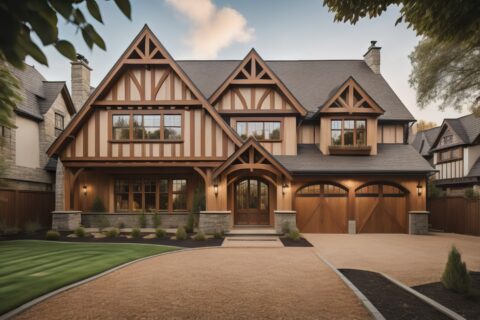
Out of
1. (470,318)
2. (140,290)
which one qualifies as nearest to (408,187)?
(470,318)

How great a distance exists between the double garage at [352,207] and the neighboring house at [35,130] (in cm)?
1652

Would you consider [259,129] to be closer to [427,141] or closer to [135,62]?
[135,62]

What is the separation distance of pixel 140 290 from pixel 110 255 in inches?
156

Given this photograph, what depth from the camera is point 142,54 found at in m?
15.0

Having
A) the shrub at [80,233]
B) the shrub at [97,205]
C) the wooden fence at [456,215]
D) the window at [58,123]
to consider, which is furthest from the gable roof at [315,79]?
the shrub at [80,233]

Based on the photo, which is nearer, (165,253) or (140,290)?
(140,290)

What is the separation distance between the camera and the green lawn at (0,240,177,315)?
19.8 ft

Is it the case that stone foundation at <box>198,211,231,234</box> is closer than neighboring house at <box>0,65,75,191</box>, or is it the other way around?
stone foundation at <box>198,211,231,234</box>

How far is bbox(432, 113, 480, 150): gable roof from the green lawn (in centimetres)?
2493

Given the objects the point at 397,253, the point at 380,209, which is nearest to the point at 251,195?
the point at 380,209

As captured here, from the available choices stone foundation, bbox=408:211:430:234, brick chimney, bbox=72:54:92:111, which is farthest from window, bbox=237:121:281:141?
brick chimney, bbox=72:54:92:111

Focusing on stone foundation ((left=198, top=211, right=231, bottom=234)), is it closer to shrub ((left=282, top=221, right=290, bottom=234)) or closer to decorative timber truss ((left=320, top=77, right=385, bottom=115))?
shrub ((left=282, top=221, right=290, bottom=234))

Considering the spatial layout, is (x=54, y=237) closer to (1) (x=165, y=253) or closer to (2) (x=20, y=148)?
(1) (x=165, y=253)

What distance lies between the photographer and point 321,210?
1619 cm
